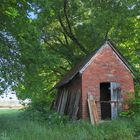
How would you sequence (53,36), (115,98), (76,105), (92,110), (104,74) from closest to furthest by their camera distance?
(92,110), (76,105), (115,98), (104,74), (53,36)

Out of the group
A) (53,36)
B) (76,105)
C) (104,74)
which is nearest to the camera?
(76,105)

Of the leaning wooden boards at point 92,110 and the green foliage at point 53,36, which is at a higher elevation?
the green foliage at point 53,36

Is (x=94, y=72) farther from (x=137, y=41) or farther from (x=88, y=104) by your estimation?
(x=137, y=41)

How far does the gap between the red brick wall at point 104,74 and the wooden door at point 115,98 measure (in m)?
0.35

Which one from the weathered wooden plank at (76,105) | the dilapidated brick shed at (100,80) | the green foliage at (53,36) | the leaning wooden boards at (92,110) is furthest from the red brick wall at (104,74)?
the green foliage at (53,36)

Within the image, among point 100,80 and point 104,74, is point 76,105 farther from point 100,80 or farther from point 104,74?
point 104,74

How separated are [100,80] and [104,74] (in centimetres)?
51

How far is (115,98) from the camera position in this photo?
78.4 feet

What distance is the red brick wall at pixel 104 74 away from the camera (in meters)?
23.5

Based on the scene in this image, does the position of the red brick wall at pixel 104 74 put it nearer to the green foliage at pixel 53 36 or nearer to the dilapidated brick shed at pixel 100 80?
the dilapidated brick shed at pixel 100 80

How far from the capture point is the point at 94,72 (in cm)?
2384

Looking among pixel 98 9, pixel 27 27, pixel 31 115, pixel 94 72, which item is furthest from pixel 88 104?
pixel 98 9

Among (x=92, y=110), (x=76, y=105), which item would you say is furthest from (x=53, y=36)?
(x=92, y=110)

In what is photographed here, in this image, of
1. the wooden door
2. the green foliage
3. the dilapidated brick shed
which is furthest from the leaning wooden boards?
the green foliage
